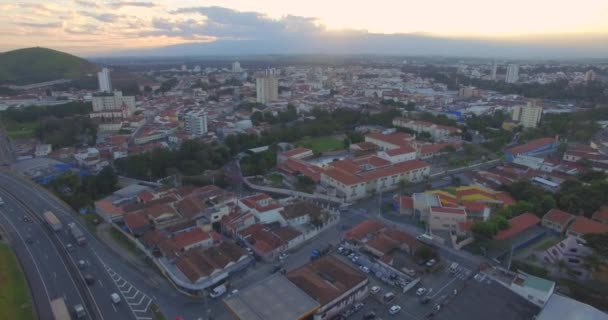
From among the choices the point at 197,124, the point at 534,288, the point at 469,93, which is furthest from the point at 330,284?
the point at 469,93

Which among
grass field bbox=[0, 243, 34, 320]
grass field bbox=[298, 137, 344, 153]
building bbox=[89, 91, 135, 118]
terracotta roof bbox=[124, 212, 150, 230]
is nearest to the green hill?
building bbox=[89, 91, 135, 118]

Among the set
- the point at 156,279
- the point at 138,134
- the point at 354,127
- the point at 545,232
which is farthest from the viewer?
the point at 354,127

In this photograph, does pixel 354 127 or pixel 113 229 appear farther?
pixel 354 127

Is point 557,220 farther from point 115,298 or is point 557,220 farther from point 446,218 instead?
point 115,298

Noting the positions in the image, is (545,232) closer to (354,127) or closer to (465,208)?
(465,208)

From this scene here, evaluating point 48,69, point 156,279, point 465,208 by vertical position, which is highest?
point 48,69

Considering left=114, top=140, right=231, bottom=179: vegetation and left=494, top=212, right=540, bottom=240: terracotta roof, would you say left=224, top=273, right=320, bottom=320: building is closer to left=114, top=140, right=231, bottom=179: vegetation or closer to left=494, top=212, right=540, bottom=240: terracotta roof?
left=494, top=212, right=540, bottom=240: terracotta roof

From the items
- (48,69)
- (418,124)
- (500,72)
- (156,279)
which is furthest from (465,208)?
(500,72)

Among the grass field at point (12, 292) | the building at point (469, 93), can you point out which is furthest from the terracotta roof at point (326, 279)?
the building at point (469, 93)
